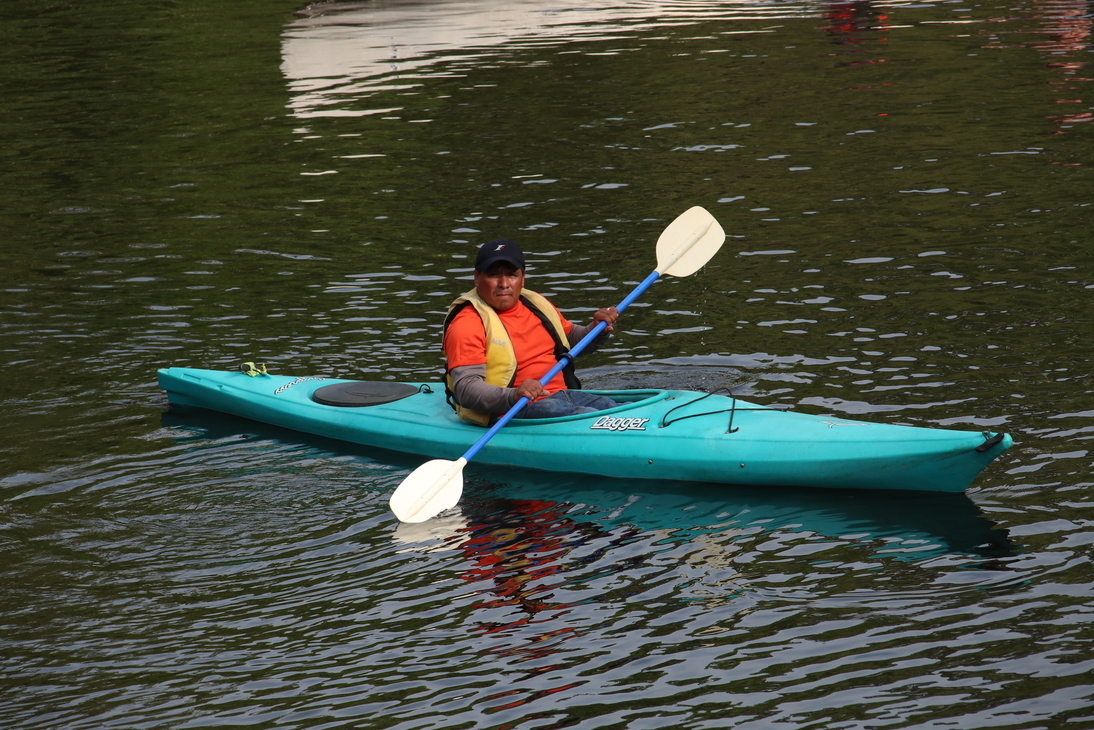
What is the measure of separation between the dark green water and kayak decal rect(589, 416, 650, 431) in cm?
33

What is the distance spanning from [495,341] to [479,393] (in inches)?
11.9

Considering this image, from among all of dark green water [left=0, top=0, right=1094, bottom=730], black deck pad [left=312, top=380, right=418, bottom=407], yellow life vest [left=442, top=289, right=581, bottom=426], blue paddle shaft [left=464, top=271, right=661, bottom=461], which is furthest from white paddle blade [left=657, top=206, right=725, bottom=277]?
black deck pad [left=312, top=380, right=418, bottom=407]

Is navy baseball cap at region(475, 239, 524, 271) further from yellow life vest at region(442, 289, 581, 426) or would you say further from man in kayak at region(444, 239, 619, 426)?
yellow life vest at region(442, 289, 581, 426)

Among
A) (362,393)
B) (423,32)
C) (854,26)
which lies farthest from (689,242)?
(423,32)

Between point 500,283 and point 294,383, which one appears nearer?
point 500,283

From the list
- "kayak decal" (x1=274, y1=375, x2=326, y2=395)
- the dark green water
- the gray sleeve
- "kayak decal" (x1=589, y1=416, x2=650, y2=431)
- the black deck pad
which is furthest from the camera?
"kayak decal" (x1=274, y1=375, x2=326, y2=395)

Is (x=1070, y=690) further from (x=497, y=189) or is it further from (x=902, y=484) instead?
(x=497, y=189)

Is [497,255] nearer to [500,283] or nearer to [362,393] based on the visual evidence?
[500,283]

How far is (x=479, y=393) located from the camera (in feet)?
21.3

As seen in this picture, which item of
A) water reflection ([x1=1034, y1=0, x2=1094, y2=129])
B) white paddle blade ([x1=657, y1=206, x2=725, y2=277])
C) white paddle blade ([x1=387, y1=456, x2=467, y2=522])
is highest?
water reflection ([x1=1034, y1=0, x2=1094, y2=129])

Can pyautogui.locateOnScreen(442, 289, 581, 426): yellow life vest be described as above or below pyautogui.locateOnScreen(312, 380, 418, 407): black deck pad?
above

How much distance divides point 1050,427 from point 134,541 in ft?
15.0

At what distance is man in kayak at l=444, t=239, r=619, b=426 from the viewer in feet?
21.4

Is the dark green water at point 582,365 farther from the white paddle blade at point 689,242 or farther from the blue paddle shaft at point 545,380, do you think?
the white paddle blade at point 689,242
